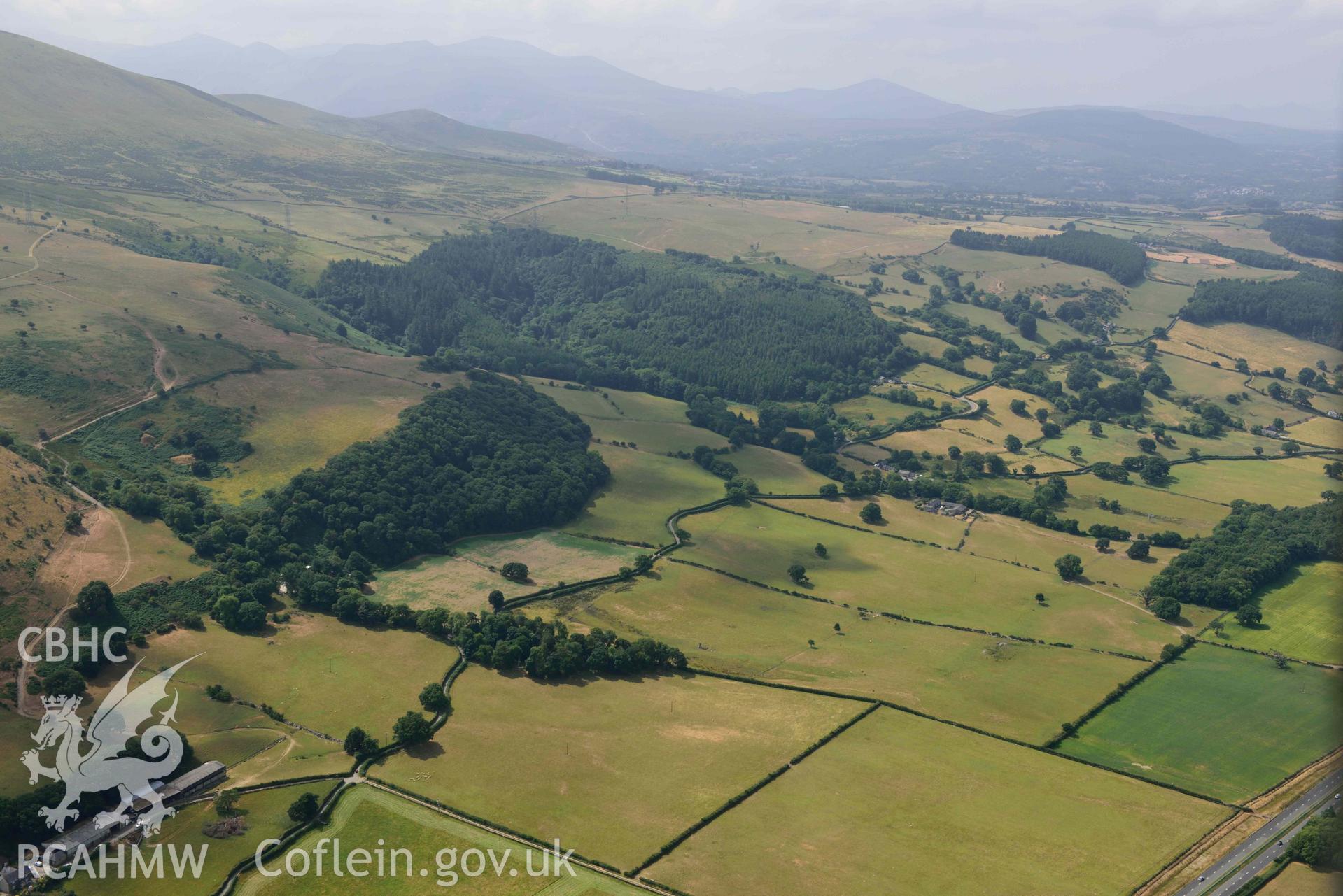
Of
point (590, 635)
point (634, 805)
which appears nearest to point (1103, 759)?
point (634, 805)

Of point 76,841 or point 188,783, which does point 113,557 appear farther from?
point 76,841

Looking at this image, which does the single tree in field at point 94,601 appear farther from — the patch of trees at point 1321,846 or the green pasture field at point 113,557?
the patch of trees at point 1321,846

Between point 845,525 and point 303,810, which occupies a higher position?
point 845,525

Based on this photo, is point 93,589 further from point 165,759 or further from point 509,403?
point 509,403

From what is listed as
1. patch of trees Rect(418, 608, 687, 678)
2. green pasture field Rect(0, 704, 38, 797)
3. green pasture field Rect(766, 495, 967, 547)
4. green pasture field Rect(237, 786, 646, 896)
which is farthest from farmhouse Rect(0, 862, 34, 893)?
green pasture field Rect(766, 495, 967, 547)

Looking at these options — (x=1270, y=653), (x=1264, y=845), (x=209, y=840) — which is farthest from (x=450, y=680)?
(x=1270, y=653)

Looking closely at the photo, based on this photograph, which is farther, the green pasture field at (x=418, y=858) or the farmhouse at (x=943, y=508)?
the farmhouse at (x=943, y=508)

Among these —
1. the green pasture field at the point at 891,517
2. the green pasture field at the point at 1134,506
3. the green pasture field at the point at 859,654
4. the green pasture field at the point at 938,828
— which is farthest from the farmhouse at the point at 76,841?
the green pasture field at the point at 1134,506
